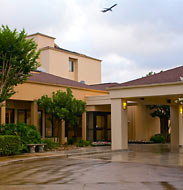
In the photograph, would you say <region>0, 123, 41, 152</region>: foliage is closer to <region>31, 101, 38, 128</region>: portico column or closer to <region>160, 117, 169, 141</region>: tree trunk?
<region>31, 101, 38, 128</region>: portico column

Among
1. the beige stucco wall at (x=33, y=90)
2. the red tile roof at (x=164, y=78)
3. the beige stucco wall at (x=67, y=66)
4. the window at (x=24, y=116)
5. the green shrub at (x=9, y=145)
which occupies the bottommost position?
the green shrub at (x=9, y=145)

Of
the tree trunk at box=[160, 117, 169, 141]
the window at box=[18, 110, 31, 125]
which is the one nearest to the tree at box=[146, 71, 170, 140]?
the tree trunk at box=[160, 117, 169, 141]

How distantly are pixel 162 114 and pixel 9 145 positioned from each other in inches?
673

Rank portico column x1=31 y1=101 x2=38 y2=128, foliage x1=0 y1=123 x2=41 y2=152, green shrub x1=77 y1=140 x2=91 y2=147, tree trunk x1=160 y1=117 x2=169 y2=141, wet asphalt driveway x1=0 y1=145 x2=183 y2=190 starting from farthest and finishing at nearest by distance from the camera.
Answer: tree trunk x1=160 y1=117 x2=169 y2=141 → green shrub x1=77 y1=140 x2=91 y2=147 → portico column x1=31 y1=101 x2=38 y2=128 → foliage x1=0 y1=123 x2=41 y2=152 → wet asphalt driveway x1=0 y1=145 x2=183 y2=190

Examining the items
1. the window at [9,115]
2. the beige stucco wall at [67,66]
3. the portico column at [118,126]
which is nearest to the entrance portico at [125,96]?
the portico column at [118,126]

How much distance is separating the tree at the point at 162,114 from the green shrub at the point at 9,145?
16189 millimetres

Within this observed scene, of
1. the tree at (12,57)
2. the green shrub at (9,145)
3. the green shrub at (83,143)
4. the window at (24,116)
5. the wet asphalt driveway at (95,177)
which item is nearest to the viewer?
the wet asphalt driveway at (95,177)

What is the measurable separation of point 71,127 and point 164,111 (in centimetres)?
957

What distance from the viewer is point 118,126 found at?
21219mm

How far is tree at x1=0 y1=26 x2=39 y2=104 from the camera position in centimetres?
1733

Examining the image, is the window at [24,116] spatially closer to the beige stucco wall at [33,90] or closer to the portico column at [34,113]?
the portico column at [34,113]

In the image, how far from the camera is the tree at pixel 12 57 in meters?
17.3

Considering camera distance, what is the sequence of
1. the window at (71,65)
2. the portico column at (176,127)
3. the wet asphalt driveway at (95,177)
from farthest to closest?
the window at (71,65), the portico column at (176,127), the wet asphalt driveway at (95,177)

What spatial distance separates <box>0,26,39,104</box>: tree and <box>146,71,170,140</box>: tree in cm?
1555
